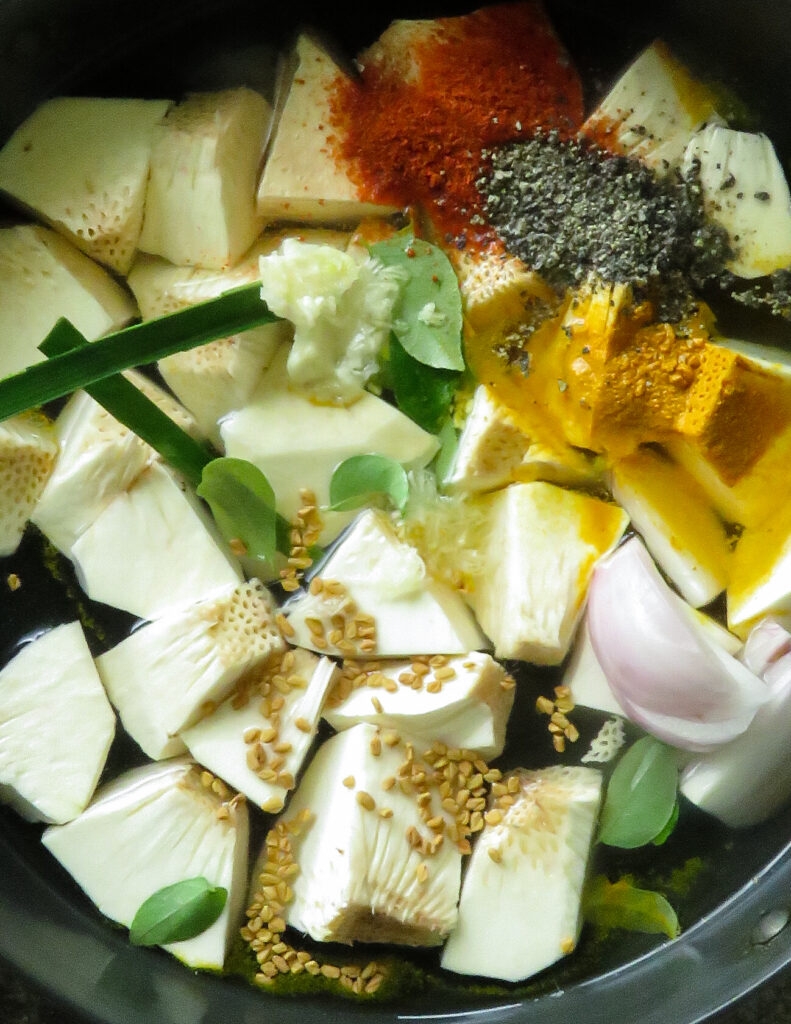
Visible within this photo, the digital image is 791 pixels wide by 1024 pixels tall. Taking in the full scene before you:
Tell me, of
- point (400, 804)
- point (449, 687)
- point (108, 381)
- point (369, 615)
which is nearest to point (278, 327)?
point (108, 381)

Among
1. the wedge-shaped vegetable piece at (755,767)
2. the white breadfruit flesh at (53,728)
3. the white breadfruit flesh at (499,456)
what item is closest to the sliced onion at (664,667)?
the wedge-shaped vegetable piece at (755,767)

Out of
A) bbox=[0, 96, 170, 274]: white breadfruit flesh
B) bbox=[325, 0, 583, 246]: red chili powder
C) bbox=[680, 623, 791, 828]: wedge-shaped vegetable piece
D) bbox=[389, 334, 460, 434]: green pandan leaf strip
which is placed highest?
bbox=[325, 0, 583, 246]: red chili powder

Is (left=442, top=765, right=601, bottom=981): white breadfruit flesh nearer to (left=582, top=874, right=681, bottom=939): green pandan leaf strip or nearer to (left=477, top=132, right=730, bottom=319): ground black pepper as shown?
(left=582, top=874, right=681, bottom=939): green pandan leaf strip


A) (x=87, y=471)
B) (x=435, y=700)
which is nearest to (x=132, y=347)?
(x=87, y=471)

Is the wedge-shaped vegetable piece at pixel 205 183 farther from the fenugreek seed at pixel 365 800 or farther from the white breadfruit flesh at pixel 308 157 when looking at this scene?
the fenugreek seed at pixel 365 800

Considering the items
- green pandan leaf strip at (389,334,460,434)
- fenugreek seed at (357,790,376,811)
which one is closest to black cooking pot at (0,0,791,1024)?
fenugreek seed at (357,790,376,811)

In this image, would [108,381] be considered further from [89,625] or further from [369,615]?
[369,615]
